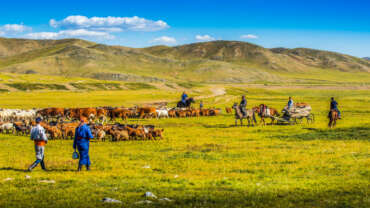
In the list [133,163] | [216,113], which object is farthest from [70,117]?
[133,163]

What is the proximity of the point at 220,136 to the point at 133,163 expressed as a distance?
1126cm

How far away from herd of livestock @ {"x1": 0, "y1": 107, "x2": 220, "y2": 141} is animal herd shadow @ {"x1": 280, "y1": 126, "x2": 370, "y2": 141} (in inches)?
389

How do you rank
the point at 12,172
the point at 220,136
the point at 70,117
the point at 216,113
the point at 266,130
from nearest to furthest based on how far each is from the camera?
the point at 12,172 → the point at 220,136 → the point at 266,130 → the point at 70,117 → the point at 216,113

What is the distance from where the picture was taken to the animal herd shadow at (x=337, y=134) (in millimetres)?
25578

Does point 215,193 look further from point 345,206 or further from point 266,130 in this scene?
point 266,130

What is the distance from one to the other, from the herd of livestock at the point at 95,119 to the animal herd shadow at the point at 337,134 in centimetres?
987

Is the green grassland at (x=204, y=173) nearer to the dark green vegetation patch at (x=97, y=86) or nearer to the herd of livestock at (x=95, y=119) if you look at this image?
the herd of livestock at (x=95, y=119)

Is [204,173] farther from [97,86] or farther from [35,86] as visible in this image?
[97,86]

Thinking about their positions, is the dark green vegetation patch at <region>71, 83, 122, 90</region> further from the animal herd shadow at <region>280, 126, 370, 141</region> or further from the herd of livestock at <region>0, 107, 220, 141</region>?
the animal herd shadow at <region>280, 126, 370, 141</region>

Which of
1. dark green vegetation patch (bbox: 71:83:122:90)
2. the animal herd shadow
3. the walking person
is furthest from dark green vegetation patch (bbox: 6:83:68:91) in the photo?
the walking person

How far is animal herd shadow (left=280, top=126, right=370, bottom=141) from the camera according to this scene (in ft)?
83.9

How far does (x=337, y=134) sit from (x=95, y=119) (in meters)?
25.3

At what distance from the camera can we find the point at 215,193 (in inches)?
441

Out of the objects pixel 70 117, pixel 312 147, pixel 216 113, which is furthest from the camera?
pixel 216 113
